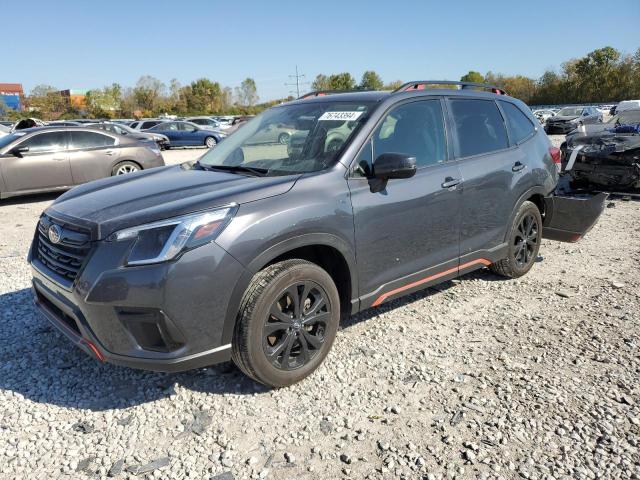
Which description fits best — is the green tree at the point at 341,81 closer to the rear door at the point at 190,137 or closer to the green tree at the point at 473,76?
the green tree at the point at 473,76

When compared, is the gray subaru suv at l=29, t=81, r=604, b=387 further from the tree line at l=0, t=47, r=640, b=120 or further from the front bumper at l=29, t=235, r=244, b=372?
the tree line at l=0, t=47, r=640, b=120

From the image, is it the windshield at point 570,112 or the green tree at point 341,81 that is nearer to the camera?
the windshield at point 570,112

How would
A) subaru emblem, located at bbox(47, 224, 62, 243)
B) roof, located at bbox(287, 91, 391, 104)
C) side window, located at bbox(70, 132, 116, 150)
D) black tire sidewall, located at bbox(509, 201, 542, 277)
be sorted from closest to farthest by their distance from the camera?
subaru emblem, located at bbox(47, 224, 62, 243)
roof, located at bbox(287, 91, 391, 104)
black tire sidewall, located at bbox(509, 201, 542, 277)
side window, located at bbox(70, 132, 116, 150)

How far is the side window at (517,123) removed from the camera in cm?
472

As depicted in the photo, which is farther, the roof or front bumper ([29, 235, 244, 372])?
the roof

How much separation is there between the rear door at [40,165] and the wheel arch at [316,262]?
8307 mm

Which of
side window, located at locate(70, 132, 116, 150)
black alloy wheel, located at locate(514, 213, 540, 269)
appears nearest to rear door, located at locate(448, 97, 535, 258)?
black alloy wheel, located at locate(514, 213, 540, 269)

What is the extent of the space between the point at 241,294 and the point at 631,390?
247 centimetres

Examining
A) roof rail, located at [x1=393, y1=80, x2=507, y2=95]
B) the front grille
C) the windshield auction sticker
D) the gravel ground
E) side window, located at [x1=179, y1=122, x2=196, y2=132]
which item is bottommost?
the gravel ground

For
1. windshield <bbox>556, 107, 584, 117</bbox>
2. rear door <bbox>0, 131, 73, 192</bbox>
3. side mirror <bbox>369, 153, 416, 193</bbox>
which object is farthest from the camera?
windshield <bbox>556, 107, 584, 117</bbox>

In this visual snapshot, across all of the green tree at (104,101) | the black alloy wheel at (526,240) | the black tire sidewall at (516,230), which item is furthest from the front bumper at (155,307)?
the green tree at (104,101)

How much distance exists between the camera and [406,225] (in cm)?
354

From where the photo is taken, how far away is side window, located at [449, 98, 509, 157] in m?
4.10

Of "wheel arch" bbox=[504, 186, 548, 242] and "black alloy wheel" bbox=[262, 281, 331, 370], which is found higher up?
"wheel arch" bbox=[504, 186, 548, 242]
